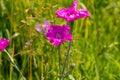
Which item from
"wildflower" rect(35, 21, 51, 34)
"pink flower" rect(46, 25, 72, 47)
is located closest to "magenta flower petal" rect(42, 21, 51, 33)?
"wildflower" rect(35, 21, 51, 34)

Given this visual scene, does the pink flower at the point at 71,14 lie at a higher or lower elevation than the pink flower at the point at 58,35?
higher

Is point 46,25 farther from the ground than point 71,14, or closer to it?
closer to it

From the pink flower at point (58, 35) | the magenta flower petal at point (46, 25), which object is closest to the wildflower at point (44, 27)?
the magenta flower petal at point (46, 25)

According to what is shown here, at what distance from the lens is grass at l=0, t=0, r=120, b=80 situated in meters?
2.21

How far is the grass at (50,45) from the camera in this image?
2211 millimetres

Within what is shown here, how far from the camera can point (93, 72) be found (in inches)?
93.0

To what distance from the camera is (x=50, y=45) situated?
7.26ft

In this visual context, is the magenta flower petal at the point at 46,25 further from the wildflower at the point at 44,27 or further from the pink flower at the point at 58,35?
the pink flower at the point at 58,35

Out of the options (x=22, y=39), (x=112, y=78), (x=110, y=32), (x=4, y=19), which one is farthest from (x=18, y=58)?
(x=110, y=32)

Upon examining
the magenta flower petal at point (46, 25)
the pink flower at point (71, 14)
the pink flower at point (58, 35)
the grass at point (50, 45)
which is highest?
the pink flower at point (71, 14)

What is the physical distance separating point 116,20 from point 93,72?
0.82 meters

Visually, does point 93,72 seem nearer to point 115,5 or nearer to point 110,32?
point 110,32

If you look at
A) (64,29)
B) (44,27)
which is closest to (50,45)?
(44,27)

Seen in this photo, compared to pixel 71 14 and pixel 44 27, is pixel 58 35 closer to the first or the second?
pixel 71 14
